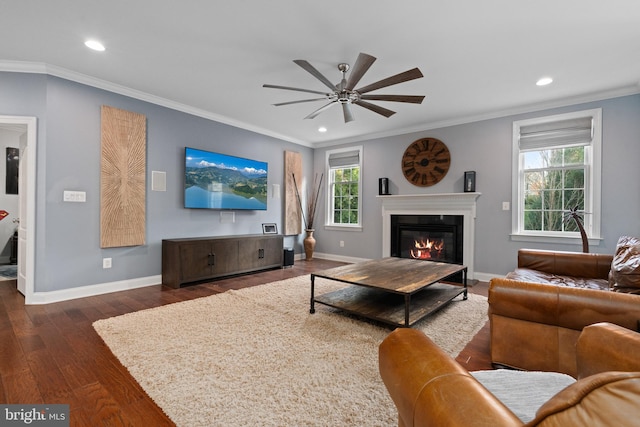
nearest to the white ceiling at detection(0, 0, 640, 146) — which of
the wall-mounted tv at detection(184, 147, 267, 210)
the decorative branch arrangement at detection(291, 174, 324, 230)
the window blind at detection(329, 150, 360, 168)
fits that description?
the wall-mounted tv at detection(184, 147, 267, 210)

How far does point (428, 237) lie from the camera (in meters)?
5.13

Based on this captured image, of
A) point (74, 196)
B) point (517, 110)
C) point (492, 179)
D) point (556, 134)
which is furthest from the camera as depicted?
point (492, 179)

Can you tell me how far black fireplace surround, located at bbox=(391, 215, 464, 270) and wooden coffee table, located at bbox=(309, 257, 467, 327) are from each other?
1.54 meters

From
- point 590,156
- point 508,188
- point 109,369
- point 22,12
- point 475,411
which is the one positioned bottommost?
point 109,369

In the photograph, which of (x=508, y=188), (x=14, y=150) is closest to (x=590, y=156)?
(x=508, y=188)

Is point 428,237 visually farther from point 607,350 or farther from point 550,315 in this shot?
point 607,350

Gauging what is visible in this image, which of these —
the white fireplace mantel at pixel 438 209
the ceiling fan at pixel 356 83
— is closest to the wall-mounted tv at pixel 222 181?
the ceiling fan at pixel 356 83

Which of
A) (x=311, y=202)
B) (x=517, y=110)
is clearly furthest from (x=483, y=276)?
(x=311, y=202)

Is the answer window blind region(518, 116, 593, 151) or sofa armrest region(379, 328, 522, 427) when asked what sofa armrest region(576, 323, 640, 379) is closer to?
sofa armrest region(379, 328, 522, 427)

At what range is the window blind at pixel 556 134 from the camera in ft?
12.9

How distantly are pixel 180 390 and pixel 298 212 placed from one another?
4.72 m

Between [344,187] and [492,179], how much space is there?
280 centimetres

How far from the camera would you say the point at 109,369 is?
1.92m

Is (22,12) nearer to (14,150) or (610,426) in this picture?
(610,426)
